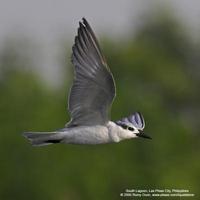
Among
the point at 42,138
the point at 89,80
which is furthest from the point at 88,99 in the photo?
the point at 42,138

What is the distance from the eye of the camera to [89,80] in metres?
15.6

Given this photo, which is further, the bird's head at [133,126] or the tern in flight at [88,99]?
the bird's head at [133,126]

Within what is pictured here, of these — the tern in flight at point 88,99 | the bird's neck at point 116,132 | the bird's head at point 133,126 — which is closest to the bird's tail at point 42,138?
the tern in flight at point 88,99

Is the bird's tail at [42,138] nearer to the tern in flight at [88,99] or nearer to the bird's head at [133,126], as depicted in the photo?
the tern in flight at [88,99]

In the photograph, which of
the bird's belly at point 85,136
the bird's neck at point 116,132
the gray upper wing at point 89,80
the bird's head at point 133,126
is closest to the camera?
the gray upper wing at point 89,80

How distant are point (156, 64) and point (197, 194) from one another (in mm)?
19911

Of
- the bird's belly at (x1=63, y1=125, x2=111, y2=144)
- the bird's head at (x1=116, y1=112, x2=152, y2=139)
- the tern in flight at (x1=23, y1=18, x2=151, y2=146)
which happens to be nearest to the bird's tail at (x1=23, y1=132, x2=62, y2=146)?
the tern in flight at (x1=23, y1=18, x2=151, y2=146)

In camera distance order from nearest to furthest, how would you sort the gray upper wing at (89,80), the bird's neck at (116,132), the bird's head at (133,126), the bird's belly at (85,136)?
the gray upper wing at (89,80) → the bird's belly at (85,136) → the bird's neck at (116,132) → the bird's head at (133,126)

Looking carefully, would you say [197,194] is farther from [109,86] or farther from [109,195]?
[109,86]

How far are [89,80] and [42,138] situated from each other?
0.91 metres

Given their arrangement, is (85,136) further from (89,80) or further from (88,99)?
(89,80)

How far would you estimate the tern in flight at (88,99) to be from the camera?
50.7ft

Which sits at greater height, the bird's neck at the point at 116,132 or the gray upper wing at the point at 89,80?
the gray upper wing at the point at 89,80

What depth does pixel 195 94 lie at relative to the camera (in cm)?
5488
